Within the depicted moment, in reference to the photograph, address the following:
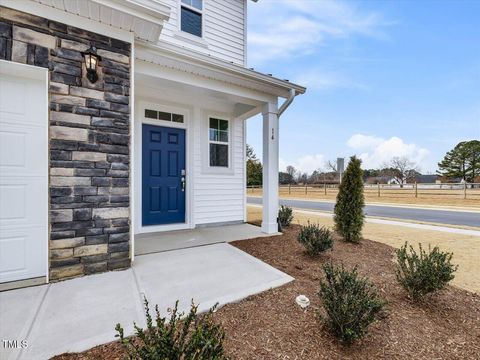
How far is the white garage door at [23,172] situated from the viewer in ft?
8.22

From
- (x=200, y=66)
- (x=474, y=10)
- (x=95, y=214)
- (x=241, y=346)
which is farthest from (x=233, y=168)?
(x=474, y=10)

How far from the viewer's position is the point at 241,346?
1.75 m

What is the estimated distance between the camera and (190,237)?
4.56m

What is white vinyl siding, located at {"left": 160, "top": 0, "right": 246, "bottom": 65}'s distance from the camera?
536 cm

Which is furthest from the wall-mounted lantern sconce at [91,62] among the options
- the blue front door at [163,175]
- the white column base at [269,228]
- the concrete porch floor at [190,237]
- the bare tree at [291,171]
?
the bare tree at [291,171]

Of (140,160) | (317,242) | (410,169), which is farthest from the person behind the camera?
(410,169)

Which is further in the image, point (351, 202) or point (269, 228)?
point (269, 228)

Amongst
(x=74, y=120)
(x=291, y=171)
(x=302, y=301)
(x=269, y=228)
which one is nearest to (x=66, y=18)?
(x=74, y=120)

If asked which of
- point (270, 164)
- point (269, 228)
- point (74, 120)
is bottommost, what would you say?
point (269, 228)

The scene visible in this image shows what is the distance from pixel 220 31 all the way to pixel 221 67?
282 cm

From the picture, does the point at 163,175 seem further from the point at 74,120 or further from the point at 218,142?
the point at 74,120

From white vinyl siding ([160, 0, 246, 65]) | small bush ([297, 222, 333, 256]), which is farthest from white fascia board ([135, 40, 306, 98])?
small bush ([297, 222, 333, 256])

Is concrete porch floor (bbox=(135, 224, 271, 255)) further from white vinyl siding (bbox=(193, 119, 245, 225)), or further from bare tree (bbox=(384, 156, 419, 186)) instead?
bare tree (bbox=(384, 156, 419, 186))

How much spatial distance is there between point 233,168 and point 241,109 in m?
1.41
